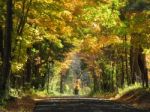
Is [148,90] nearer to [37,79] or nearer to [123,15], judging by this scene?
[123,15]

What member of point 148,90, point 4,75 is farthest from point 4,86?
point 148,90

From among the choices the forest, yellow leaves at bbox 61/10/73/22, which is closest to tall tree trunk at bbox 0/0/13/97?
the forest

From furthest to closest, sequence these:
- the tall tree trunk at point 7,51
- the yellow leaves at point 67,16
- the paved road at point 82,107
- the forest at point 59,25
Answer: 1. the yellow leaves at point 67,16
2. the forest at point 59,25
3. the tall tree trunk at point 7,51
4. the paved road at point 82,107

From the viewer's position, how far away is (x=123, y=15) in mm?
37281

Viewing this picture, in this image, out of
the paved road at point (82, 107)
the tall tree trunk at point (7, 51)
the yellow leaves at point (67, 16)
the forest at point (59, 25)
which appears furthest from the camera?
the yellow leaves at point (67, 16)

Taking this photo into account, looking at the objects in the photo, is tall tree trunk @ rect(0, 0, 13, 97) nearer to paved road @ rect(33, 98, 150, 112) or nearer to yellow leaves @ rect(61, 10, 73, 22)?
paved road @ rect(33, 98, 150, 112)

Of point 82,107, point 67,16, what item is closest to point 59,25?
point 67,16

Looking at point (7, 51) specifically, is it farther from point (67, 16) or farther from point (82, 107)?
point (67, 16)

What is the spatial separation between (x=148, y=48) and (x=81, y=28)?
8.60 metres

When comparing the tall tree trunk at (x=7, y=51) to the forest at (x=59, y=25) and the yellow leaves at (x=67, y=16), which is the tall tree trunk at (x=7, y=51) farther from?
the yellow leaves at (x=67, y=16)

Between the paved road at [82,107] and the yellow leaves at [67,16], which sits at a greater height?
the yellow leaves at [67,16]

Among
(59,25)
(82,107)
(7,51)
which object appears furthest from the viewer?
(59,25)

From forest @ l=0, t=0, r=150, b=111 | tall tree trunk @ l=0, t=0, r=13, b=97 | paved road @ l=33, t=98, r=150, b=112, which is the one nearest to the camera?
paved road @ l=33, t=98, r=150, b=112

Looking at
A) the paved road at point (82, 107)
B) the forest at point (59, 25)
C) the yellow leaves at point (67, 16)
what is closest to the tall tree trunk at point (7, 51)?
the forest at point (59, 25)
